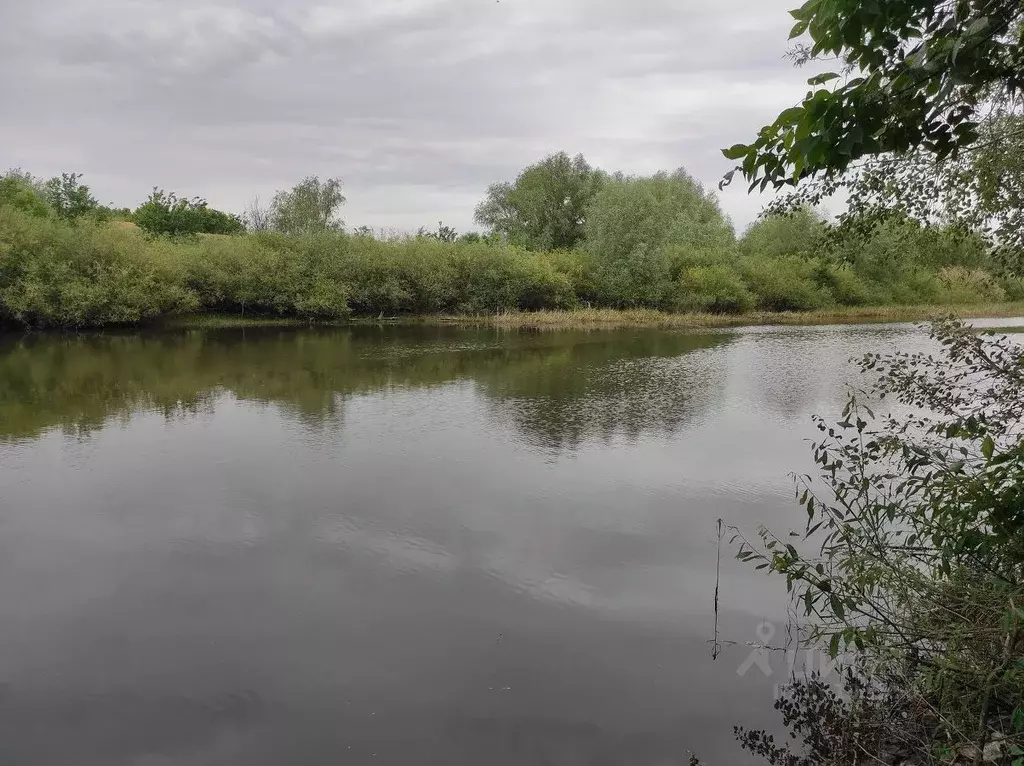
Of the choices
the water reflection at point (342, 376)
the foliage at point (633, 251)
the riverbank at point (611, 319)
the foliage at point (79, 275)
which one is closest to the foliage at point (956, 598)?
the water reflection at point (342, 376)

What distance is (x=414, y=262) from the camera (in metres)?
44.6

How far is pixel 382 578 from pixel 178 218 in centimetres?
5612

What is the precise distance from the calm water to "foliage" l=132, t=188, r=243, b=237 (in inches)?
1619

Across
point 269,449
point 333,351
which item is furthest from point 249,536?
point 333,351

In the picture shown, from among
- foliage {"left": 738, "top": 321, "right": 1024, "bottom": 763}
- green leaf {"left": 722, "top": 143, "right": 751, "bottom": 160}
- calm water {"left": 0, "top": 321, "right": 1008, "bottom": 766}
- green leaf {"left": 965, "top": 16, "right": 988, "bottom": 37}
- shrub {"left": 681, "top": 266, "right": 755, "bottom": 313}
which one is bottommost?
calm water {"left": 0, "top": 321, "right": 1008, "bottom": 766}

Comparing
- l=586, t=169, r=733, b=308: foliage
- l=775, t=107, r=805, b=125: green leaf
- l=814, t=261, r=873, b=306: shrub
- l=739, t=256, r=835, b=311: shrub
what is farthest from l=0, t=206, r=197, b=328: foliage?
l=814, t=261, r=873, b=306: shrub

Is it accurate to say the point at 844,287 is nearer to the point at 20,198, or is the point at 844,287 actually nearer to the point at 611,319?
the point at 611,319

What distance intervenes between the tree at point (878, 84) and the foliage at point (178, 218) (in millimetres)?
56149

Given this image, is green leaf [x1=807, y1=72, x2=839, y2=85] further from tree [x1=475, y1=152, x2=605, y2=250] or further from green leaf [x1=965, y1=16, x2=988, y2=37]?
tree [x1=475, y1=152, x2=605, y2=250]

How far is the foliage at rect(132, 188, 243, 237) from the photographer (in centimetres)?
5416

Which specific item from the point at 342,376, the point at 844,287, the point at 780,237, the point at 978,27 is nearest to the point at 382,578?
the point at 978,27

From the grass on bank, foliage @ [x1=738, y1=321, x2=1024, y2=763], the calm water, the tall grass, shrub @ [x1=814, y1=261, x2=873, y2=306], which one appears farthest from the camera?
shrub @ [x1=814, y1=261, x2=873, y2=306]

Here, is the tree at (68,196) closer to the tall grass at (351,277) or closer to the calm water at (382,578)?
the tall grass at (351,277)

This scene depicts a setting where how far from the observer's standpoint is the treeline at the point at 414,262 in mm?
35469
